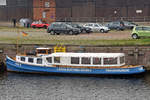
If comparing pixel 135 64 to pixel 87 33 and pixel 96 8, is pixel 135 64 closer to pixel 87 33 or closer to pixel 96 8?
pixel 87 33

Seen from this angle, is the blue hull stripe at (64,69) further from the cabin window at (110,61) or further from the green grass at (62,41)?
the green grass at (62,41)

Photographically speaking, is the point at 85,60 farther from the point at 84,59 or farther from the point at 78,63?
the point at 78,63

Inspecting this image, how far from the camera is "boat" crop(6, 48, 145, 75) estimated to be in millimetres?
47781

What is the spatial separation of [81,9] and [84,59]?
107 feet

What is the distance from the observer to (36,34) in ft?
202

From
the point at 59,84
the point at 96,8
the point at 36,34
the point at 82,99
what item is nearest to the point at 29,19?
the point at 96,8

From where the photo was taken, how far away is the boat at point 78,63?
47.8 metres

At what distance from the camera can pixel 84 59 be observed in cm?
4838

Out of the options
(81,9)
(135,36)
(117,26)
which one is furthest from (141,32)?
(81,9)

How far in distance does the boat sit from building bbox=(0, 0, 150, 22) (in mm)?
30145

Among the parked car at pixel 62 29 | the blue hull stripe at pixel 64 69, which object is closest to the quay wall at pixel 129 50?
the blue hull stripe at pixel 64 69

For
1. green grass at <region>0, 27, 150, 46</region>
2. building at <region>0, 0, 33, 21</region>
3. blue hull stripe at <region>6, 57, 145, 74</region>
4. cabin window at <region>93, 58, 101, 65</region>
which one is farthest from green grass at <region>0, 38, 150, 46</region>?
building at <region>0, 0, 33, 21</region>

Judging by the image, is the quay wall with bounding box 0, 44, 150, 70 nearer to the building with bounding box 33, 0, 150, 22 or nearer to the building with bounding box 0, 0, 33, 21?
the building with bounding box 33, 0, 150, 22

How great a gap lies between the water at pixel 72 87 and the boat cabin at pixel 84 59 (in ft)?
4.68
